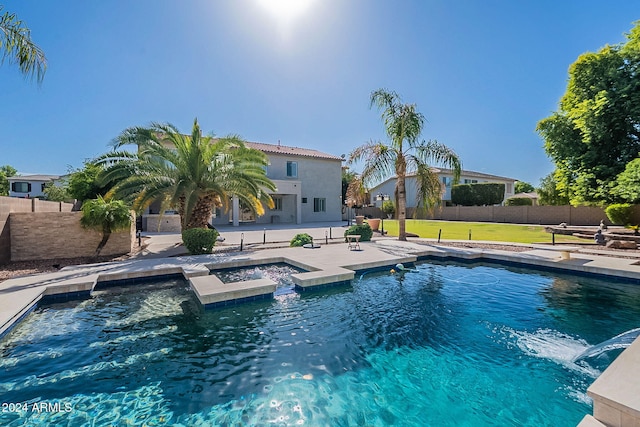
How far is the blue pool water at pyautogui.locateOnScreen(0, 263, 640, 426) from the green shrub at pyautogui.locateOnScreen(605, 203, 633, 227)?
16.0 metres

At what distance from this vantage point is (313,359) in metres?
4.77

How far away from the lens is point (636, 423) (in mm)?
2531

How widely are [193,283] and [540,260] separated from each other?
39.5ft

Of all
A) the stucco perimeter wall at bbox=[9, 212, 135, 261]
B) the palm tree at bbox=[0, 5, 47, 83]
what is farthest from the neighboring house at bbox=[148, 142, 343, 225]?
the palm tree at bbox=[0, 5, 47, 83]

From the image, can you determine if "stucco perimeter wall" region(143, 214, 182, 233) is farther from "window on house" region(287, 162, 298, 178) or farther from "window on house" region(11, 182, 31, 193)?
"window on house" region(11, 182, 31, 193)

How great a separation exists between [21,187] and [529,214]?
75.3m

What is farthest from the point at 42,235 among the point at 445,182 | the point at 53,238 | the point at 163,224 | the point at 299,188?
the point at 445,182

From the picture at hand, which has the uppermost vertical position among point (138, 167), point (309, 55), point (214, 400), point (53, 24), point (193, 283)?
point (309, 55)

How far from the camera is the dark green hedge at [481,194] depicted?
130 ft

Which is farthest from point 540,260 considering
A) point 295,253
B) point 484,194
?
point 484,194

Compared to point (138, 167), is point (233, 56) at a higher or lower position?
higher

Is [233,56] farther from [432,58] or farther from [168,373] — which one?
[168,373]

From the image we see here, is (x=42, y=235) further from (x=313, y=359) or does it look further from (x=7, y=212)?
(x=313, y=359)

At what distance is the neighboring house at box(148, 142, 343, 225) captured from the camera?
29.0 metres
